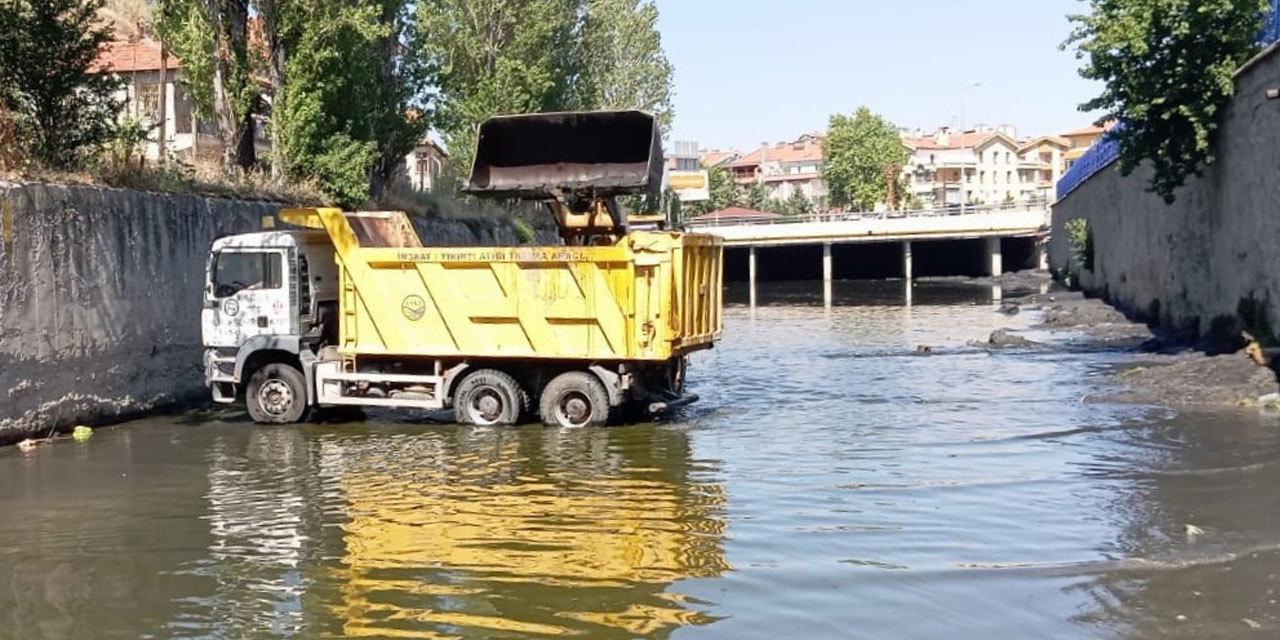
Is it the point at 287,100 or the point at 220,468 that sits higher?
the point at 287,100

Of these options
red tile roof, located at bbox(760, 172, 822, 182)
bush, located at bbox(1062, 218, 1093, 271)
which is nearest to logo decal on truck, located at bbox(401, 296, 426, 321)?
bush, located at bbox(1062, 218, 1093, 271)

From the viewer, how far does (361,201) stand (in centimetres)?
2708

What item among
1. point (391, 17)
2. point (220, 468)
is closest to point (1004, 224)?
point (391, 17)

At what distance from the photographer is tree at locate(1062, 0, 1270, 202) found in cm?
1947

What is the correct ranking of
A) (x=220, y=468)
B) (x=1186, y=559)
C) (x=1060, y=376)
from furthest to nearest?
(x=1060, y=376) < (x=220, y=468) < (x=1186, y=559)

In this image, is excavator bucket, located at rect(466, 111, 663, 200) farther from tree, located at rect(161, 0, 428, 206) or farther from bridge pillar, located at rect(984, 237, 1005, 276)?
bridge pillar, located at rect(984, 237, 1005, 276)

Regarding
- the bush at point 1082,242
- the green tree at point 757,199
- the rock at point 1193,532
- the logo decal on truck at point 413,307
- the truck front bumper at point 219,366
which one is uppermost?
the green tree at point 757,199

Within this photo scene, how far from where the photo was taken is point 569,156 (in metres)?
17.5

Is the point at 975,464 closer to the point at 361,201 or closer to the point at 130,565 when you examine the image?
the point at 130,565

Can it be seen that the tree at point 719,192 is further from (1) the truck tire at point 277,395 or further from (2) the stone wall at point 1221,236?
(1) the truck tire at point 277,395

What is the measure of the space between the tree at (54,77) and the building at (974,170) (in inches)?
4981

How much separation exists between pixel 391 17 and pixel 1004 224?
4925 centimetres

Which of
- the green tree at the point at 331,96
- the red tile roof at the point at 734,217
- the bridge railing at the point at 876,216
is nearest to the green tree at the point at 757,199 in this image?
the red tile roof at the point at 734,217

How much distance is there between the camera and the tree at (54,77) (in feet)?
55.3
